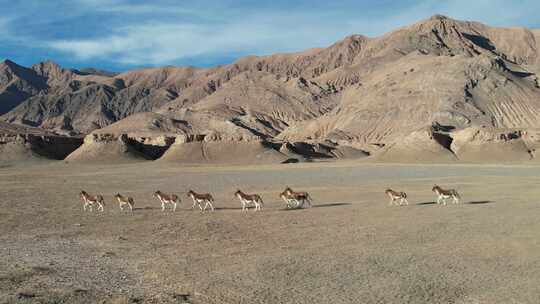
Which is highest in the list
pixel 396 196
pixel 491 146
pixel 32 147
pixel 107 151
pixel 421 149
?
pixel 32 147

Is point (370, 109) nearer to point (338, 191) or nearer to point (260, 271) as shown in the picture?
point (338, 191)

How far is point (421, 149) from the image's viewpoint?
111m

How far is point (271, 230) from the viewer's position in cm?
2062

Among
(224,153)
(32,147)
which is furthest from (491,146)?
(32,147)

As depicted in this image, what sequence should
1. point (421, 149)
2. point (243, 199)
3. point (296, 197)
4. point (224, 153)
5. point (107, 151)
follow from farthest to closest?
point (224, 153) → point (107, 151) → point (421, 149) → point (296, 197) → point (243, 199)

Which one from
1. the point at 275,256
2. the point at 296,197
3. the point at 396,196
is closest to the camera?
the point at 275,256

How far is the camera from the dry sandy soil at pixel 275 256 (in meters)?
11.8

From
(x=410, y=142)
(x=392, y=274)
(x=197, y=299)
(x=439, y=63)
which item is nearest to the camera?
(x=197, y=299)

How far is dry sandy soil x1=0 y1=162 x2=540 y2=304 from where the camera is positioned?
38.6 ft

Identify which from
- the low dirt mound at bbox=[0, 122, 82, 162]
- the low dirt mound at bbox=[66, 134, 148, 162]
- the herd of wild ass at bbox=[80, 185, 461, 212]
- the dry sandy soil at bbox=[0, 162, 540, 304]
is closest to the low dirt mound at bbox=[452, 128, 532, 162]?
the low dirt mound at bbox=[66, 134, 148, 162]

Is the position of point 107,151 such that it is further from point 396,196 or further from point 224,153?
point 396,196

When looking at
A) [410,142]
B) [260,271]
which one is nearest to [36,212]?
[260,271]

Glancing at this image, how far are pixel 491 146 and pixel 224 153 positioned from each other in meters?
54.9

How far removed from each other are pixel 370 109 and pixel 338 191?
130021 millimetres
